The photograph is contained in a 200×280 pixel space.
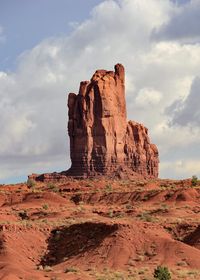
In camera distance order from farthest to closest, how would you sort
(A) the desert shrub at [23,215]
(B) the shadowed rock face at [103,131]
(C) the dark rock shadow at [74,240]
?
1. (B) the shadowed rock face at [103,131]
2. (A) the desert shrub at [23,215]
3. (C) the dark rock shadow at [74,240]

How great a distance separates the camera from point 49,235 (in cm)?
4472

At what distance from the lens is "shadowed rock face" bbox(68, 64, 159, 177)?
4336 inches

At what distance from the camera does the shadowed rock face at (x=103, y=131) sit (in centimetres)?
11012

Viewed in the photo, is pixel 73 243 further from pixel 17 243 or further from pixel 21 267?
pixel 21 267

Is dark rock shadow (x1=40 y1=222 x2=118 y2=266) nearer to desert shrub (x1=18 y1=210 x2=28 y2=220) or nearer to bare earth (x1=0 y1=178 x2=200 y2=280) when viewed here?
bare earth (x1=0 y1=178 x2=200 y2=280)

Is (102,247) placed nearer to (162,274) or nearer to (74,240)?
(74,240)

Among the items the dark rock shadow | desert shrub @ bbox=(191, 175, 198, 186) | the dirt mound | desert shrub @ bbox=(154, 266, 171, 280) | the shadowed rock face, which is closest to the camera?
desert shrub @ bbox=(154, 266, 171, 280)

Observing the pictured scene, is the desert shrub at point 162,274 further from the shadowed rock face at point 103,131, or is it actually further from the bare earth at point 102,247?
the shadowed rock face at point 103,131

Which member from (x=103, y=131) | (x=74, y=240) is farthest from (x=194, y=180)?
(x=74, y=240)

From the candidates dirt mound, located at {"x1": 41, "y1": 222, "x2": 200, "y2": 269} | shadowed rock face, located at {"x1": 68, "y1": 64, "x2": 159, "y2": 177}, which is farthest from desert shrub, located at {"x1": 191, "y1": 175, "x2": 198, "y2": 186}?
dirt mound, located at {"x1": 41, "y1": 222, "x2": 200, "y2": 269}

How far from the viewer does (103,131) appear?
11100 cm

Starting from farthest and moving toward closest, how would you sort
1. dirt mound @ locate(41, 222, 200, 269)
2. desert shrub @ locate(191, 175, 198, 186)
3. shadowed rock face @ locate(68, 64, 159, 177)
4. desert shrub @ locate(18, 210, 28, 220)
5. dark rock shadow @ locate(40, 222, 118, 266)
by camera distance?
shadowed rock face @ locate(68, 64, 159, 177)
desert shrub @ locate(191, 175, 198, 186)
desert shrub @ locate(18, 210, 28, 220)
dark rock shadow @ locate(40, 222, 118, 266)
dirt mound @ locate(41, 222, 200, 269)

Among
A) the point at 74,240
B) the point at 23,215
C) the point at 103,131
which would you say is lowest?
the point at 74,240

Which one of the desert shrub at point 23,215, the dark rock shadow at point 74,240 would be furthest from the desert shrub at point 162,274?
the desert shrub at point 23,215
